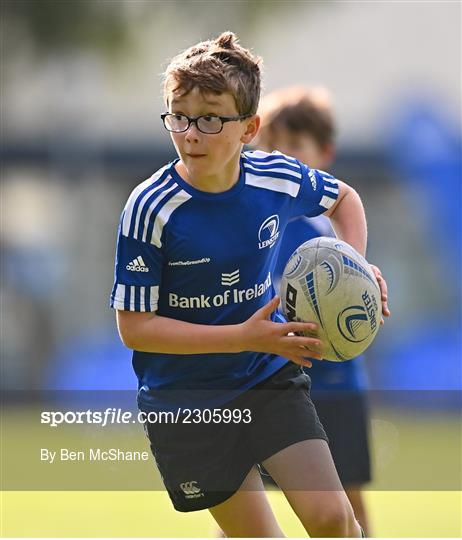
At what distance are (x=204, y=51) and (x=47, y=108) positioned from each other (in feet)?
25.6

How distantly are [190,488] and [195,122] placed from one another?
4.06 ft

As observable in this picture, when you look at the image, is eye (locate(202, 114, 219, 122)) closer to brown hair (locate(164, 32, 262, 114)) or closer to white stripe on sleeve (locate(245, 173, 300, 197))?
Answer: brown hair (locate(164, 32, 262, 114))

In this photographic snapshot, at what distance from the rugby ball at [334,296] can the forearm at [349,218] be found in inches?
14.4

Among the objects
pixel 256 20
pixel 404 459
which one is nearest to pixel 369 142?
pixel 256 20

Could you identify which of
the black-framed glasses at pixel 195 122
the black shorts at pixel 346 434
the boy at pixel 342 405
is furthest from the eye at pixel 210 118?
the black shorts at pixel 346 434

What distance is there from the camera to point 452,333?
10.6 m

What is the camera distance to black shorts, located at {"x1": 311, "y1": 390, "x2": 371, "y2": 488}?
4.27 metres

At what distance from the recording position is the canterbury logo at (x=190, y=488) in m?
3.41

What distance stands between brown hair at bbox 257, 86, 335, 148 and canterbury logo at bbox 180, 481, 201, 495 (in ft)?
5.64

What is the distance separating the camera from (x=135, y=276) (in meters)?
3.28

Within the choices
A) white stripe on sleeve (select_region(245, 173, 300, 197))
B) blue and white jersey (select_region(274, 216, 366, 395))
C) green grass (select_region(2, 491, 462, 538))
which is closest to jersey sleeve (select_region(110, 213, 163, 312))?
white stripe on sleeve (select_region(245, 173, 300, 197))

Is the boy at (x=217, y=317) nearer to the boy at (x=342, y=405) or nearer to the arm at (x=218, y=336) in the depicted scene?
the arm at (x=218, y=336)

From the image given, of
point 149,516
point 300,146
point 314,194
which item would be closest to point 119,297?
point 314,194

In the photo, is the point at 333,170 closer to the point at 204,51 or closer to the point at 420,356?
the point at 420,356
